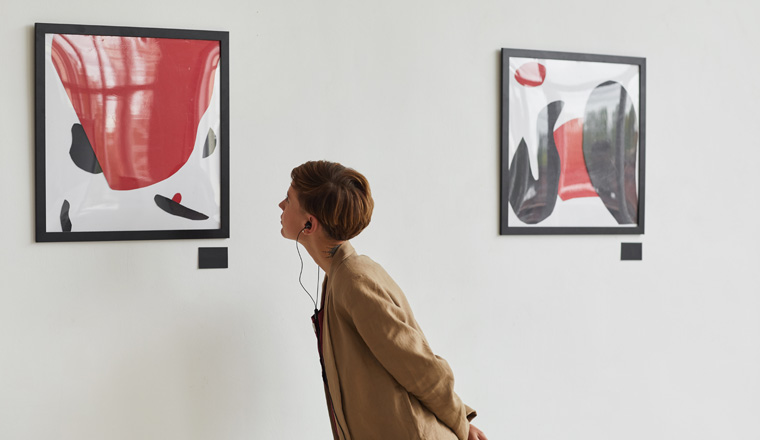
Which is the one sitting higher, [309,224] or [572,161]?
[572,161]

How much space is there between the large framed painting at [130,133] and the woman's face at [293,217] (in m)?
0.36

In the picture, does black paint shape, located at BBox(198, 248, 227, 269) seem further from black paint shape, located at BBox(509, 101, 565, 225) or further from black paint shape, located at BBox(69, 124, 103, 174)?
black paint shape, located at BBox(509, 101, 565, 225)

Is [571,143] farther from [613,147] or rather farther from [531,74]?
[531,74]

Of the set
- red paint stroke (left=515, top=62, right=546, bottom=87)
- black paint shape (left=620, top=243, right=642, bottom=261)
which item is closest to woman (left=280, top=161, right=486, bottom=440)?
red paint stroke (left=515, top=62, right=546, bottom=87)

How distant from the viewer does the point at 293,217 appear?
1722 millimetres

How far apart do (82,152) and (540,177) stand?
1.51m

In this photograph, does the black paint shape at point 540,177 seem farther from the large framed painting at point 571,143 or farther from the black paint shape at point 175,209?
the black paint shape at point 175,209

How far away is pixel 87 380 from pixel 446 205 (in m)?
1.27

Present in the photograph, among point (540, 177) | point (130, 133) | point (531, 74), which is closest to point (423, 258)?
point (540, 177)

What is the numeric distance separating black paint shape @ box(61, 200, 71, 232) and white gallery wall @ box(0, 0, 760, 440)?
0.18ft

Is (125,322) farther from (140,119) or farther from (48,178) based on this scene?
(140,119)

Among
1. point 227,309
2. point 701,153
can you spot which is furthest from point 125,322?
point 701,153

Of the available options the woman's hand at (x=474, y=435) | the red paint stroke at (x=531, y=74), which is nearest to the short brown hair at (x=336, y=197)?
the woman's hand at (x=474, y=435)

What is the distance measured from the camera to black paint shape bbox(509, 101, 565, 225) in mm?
2271
